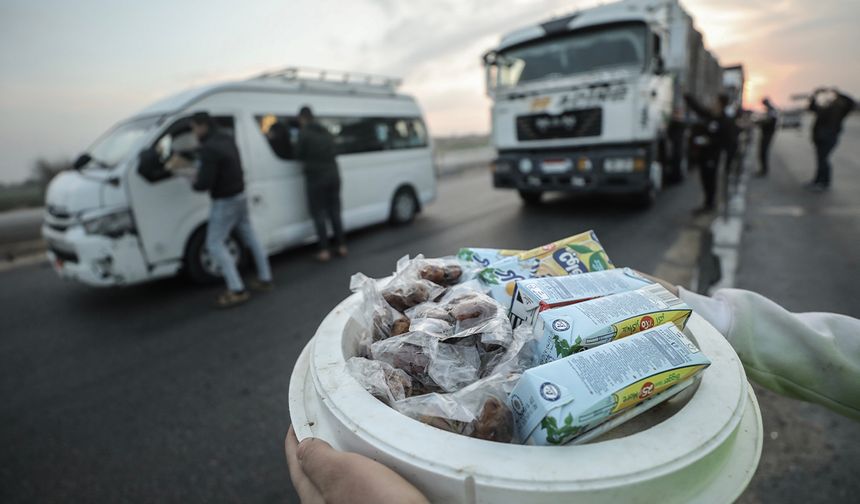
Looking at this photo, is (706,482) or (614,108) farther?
(614,108)

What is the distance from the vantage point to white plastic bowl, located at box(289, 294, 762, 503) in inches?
28.1

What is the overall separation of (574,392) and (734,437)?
1.17 feet

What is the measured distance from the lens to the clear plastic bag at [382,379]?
3.18 feet

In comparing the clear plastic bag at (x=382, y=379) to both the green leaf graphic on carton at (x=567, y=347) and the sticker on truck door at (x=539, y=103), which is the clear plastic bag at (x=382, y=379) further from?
the sticker on truck door at (x=539, y=103)

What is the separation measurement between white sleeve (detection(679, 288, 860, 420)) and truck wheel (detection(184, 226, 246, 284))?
5.04 meters

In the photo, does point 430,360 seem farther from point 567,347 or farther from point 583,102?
point 583,102

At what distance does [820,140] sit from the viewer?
327 inches

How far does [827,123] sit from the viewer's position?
27.2 feet

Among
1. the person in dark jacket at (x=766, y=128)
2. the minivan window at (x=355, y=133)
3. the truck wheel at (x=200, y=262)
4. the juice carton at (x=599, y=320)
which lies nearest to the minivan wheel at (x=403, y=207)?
the minivan window at (x=355, y=133)

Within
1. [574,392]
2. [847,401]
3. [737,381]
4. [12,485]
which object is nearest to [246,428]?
[12,485]

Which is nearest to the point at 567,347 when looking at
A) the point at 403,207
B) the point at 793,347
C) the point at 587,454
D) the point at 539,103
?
the point at 587,454

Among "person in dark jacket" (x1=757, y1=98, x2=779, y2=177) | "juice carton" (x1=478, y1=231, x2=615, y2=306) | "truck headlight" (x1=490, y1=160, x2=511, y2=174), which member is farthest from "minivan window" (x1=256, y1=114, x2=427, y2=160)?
"person in dark jacket" (x1=757, y1=98, x2=779, y2=177)

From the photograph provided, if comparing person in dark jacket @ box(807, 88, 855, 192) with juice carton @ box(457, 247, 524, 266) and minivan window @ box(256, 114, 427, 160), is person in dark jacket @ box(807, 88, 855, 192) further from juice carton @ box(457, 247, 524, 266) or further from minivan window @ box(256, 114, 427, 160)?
juice carton @ box(457, 247, 524, 266)

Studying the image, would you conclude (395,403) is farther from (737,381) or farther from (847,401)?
(847,401)
